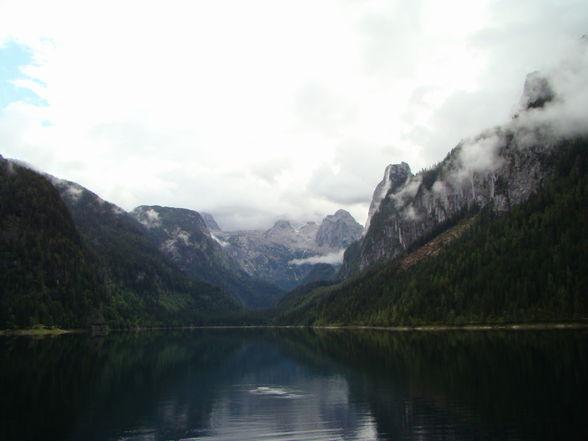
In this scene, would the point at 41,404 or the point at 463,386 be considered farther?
the point at 463,386

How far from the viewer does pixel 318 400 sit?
57.1 metres

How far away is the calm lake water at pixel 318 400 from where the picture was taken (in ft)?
132

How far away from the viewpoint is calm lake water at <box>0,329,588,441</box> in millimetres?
40156

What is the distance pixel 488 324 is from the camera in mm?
177125

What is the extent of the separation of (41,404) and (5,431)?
12.6m

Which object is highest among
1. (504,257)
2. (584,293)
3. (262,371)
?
(504,257)

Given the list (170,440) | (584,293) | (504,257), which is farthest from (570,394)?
(504,257)

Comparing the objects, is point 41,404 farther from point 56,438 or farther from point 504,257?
point 504,257

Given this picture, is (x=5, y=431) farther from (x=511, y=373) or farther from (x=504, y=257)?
(x=504, y=257)

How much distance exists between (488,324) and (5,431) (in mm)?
167927

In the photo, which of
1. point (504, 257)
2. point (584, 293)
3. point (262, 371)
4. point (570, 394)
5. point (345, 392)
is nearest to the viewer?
point (570, 394)

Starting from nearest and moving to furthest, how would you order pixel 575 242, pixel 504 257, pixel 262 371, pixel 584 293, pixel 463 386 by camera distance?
pixel 463 386, pixel 262 371, pixel 584 293, pixel 575 242, pixel 504 257

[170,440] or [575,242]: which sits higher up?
[575,242]

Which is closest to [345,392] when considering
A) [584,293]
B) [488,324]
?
[584,293]
